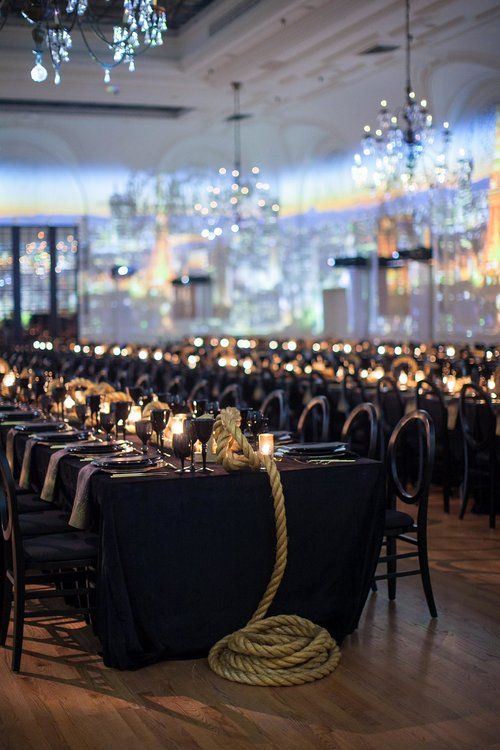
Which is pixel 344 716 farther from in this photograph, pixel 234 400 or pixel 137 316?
pixel 137 316

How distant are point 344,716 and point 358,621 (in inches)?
36.1

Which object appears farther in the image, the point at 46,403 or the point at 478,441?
the point at 478,441

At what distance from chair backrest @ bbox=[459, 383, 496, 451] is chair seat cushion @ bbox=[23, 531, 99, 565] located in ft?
9.81

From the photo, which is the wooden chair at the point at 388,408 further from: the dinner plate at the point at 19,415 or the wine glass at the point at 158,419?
the wine glass at the point at 158,419

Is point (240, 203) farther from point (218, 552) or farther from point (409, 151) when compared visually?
point (218, 552)

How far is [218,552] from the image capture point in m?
4.00

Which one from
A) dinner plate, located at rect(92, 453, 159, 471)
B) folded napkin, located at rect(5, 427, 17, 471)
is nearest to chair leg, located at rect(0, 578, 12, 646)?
dinner plate, located at rect(92, 453, 159, 471)

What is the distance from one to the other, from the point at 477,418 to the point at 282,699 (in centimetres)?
354

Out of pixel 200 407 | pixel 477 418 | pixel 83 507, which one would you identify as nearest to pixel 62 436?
pixel 200 407

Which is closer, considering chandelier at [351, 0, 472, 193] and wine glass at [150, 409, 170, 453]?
wine glass at [150, 409, 170, 453]

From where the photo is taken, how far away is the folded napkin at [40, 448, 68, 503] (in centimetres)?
466

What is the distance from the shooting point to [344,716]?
347 centimetres

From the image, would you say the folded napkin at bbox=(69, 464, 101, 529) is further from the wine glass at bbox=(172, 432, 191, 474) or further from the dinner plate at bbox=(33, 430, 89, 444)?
the dinner plate at bbox=(33, 430, 89, 444)

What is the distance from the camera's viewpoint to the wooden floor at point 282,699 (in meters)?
3.31
